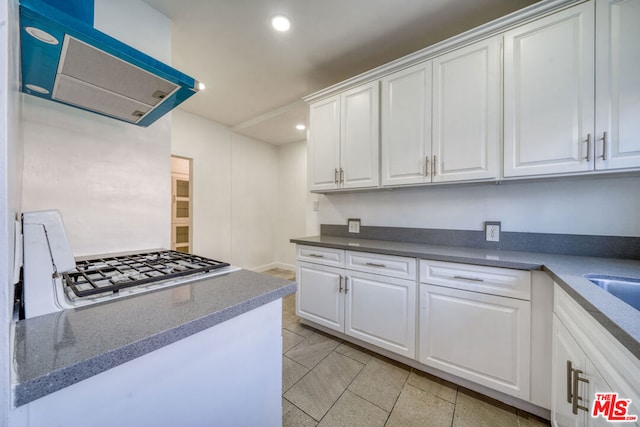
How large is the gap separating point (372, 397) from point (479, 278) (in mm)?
997

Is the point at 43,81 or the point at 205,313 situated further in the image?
the point at 43,81

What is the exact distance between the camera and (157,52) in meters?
1.62

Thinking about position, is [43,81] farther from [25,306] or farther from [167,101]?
[25,306]

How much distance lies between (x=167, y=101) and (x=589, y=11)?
2.28 m

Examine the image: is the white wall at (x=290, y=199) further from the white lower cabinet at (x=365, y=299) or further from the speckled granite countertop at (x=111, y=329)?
the speckled granite countertop at (x=111, y=329)

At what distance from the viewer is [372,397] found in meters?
1.50

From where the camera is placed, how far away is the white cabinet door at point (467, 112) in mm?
1553

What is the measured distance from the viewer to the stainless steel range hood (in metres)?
0.71

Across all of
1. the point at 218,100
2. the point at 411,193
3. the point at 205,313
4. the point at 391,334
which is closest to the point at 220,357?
the point at 205,313

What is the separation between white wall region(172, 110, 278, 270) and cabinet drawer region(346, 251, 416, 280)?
250cm

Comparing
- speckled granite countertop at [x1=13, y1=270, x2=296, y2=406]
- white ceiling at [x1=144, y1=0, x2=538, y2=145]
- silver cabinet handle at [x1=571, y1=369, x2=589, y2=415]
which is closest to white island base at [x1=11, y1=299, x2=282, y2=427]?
speckled granite countertop at [x1=13, y1=270, x2=296, y2=406]

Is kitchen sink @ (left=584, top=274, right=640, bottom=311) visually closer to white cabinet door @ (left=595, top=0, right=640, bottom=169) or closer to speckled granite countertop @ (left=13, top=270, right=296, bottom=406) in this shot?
white cabinet door @ (left=595, top=0, right=640, bottom=169)

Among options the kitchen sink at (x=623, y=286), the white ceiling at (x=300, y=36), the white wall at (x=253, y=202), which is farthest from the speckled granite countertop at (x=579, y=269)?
the white wall at (x=253, y=202)

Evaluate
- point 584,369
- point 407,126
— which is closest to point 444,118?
point 407,126
